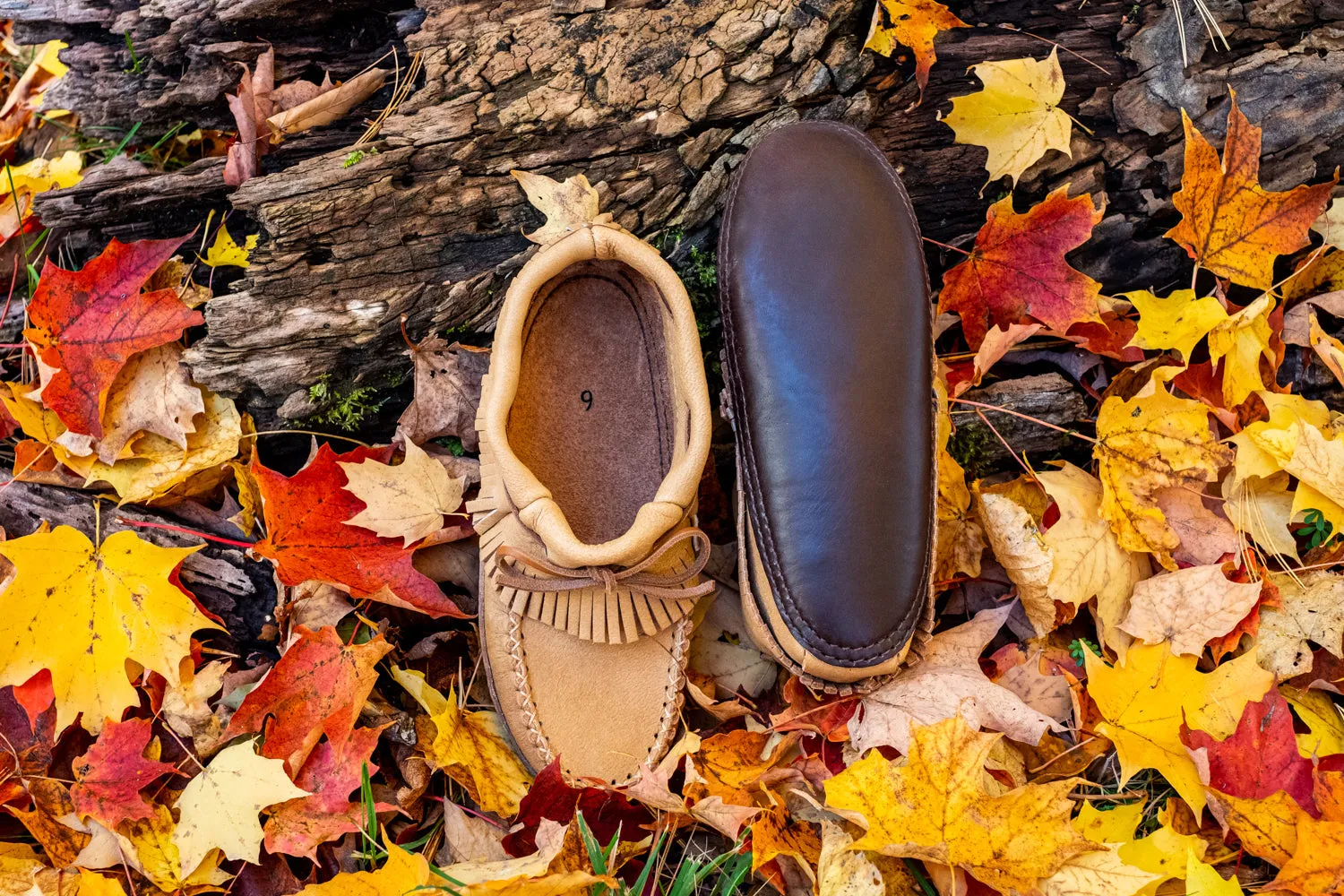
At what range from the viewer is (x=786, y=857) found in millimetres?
1599

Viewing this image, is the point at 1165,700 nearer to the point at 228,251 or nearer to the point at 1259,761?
the point at 1259,761

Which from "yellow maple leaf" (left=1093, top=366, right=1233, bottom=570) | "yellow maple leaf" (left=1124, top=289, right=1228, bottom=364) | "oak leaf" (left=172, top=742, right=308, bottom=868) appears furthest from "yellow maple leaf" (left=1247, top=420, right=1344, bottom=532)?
"oak leaf" (left=172, top=742, right=308, bottom=868)

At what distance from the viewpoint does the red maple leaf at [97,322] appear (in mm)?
1634

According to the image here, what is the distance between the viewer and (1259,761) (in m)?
1.47

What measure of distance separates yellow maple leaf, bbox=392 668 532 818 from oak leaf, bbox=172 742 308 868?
0.77 ft

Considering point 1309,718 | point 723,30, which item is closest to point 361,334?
point 723,30

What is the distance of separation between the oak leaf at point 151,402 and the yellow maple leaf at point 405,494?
11.1 inches

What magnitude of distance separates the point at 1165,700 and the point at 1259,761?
0.16 metres

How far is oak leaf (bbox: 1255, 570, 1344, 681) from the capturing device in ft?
5.31

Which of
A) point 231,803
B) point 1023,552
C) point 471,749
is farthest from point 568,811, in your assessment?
point 1023,552

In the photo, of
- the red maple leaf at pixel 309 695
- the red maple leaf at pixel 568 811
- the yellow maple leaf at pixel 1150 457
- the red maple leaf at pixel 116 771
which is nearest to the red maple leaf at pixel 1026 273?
the yellow maple leaf at pixel 1150 457

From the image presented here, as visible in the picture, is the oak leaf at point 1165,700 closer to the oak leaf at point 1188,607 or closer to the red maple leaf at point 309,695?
the oak leaf at point 1188,607

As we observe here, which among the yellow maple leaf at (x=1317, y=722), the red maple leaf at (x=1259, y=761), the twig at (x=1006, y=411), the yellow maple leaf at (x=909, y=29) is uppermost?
the yellow maple leaf at (x=909, y=29)

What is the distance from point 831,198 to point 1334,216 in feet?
3.44
